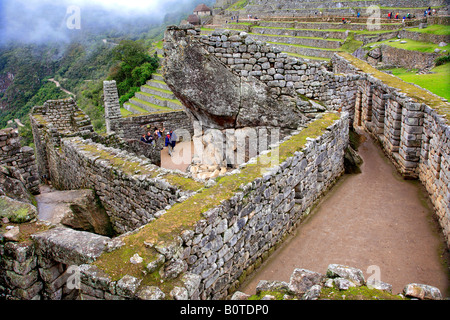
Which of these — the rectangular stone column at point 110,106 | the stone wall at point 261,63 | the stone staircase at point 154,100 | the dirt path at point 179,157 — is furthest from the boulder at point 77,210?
the stone staircase at point 154,100

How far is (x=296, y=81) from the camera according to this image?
10.4 metres

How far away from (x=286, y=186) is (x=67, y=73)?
5816 cm

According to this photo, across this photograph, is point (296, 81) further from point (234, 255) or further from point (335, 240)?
point (234, 255)

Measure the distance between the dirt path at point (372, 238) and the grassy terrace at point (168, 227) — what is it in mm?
1749

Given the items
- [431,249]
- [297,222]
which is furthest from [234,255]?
[431,249]

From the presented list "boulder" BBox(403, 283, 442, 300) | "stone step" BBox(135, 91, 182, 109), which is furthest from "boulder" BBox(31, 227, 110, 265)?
"stone step" BBox(135, 91, 182, 109)

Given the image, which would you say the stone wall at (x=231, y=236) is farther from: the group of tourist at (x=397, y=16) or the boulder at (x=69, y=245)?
the group of tourist at (x=397, y=16)

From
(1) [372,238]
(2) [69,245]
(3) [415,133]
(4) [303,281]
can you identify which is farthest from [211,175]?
(4) [303,281]

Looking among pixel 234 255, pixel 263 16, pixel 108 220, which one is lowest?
pixel 108 220

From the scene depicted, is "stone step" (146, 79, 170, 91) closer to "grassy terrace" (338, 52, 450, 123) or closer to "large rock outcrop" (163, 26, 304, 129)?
"large rock outcrop" (163, 26, 304, 129)

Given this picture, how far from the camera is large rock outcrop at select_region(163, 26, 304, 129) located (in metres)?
10.4

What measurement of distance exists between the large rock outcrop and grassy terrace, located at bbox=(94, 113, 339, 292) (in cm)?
378

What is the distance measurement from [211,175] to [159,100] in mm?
19824

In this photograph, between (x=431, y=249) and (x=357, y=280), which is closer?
(x=357, y=280)
